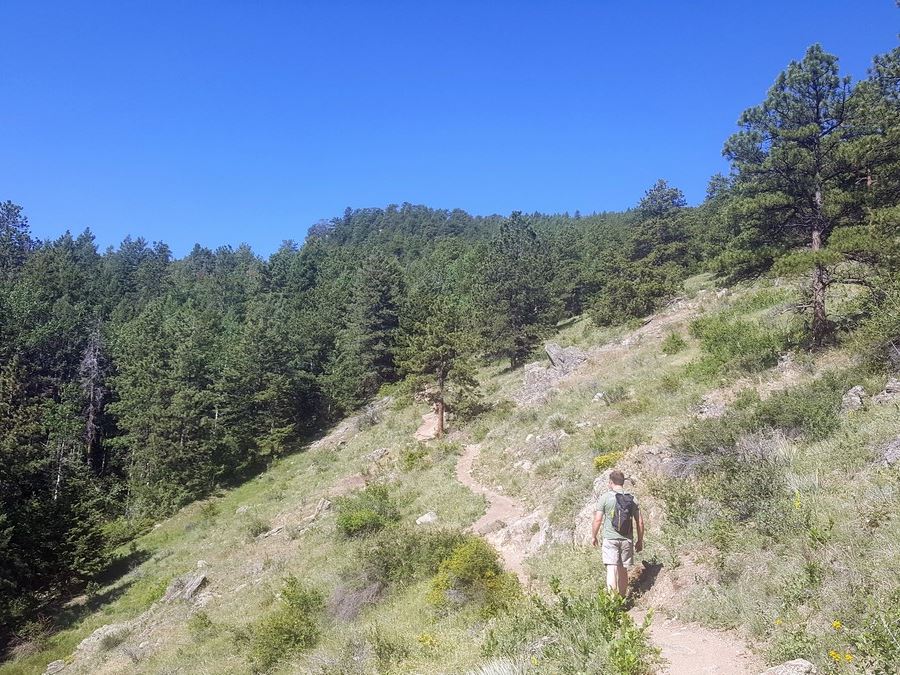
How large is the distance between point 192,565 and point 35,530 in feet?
21.8

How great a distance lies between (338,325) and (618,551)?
171 feet

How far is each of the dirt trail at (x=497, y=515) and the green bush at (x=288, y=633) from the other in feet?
13.5

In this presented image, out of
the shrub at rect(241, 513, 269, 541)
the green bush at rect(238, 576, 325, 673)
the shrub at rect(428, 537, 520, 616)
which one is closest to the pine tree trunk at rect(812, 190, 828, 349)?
the shrub at rect(428, 537, 520, 616)

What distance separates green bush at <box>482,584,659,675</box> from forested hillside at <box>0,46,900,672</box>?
8.72 m

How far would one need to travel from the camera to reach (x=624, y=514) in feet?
20.9

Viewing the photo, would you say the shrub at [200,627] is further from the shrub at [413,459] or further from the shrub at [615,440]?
the shrub at [615,440]

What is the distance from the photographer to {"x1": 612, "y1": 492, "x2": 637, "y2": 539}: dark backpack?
20.8 feet

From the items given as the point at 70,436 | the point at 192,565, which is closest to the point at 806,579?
the point at 192,565

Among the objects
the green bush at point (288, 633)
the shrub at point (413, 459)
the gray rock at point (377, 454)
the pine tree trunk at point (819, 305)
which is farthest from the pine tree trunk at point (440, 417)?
the pine tree trunk at point (819, 305)

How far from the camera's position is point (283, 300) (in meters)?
66.5

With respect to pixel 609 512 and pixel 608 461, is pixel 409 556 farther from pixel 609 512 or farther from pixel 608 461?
pixel 609 512

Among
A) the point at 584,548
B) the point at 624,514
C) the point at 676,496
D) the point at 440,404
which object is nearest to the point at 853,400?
the point at 676,496

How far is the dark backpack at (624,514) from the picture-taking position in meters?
6.35

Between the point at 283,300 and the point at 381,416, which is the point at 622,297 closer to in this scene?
the point at 381,416
